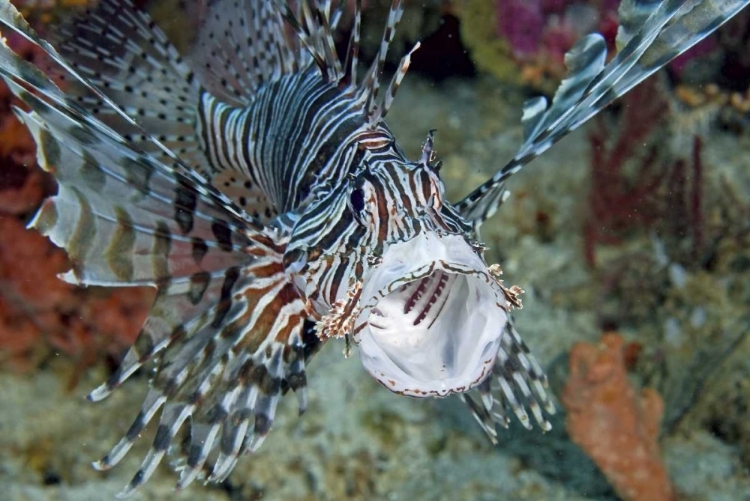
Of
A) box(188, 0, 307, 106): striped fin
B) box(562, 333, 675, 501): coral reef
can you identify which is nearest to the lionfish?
box(188, 0, 307, 106): striped fin

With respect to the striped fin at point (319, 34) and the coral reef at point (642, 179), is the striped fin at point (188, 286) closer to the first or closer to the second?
the striped fin at point (319, 34)

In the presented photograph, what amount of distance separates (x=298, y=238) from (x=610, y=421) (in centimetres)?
212

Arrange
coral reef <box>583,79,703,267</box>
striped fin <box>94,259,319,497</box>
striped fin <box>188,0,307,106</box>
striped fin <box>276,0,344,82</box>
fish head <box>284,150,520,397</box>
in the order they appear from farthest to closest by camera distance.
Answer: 1. coral reef <box>583,79,703,267</box>
2. striped fin <box>188,0,307,106</box>
3. striped fin <box>276,0,344,82</box>
4. striped fin <box>94,259,319,497</box>
5. fish head <box>284,150,520,397</box>

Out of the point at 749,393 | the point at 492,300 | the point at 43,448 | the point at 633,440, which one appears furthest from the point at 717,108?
the point at 43,448

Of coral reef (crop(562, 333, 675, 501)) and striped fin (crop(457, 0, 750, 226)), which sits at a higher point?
striped fin (crop(457, 0, 750, 226))

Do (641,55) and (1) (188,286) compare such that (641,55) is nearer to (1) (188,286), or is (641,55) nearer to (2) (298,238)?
(2) (298,238)

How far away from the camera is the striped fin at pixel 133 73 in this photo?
3992mm

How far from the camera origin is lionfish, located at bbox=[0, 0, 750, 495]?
7.12ft

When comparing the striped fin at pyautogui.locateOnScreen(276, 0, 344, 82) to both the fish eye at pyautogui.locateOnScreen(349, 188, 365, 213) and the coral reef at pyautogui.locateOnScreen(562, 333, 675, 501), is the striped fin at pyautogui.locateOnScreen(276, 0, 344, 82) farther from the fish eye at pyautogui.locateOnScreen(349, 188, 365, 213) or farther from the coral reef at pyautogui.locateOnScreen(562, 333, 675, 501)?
the coral reef at pyautogui.locateOnScreen(562, 333, 675, 501)

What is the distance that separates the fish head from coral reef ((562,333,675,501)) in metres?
1.54

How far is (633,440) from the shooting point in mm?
3723

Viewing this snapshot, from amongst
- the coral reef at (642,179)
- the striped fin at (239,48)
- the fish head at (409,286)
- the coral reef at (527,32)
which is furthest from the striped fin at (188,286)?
the coral reef at (527,32)

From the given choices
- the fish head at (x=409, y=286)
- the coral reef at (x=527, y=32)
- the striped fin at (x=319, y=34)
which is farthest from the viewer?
the coral reef at (x=527, y=32)

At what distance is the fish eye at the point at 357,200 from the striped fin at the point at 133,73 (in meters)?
1.88
